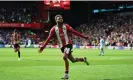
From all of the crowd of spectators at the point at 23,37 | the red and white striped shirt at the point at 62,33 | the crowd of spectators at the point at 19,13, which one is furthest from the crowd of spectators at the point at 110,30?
the red and white striped shirt at the point at 62,33

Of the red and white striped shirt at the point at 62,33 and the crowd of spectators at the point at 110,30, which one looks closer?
the red and white striped shirt at the point at 62,33

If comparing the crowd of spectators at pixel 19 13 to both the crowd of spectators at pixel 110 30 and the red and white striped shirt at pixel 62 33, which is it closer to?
the crowd of spectators at pixel 110 30

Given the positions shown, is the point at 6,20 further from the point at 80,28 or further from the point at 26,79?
the point at 26,79

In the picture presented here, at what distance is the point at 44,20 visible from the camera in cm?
7419

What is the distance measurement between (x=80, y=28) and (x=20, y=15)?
11748 millimetres

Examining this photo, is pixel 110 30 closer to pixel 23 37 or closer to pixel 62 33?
pixel 23 37

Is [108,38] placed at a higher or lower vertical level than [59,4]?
lower

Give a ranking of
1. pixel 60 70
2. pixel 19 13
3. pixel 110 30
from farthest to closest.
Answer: pixel 19 13 → pixel 110 30 → pixel 60 70

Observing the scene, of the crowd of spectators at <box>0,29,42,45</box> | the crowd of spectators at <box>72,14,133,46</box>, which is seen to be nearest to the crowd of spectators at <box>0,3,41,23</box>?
the crowd of spectators at <box>0,29,42,45</box>

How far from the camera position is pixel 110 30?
2788 inches

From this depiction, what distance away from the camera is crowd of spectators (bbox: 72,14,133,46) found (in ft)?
206

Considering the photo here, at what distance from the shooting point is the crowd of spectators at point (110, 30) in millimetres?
62719

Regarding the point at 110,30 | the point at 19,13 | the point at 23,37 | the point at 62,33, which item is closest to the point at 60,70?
the point at 62,33

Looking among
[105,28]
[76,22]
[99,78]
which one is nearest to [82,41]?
[105,28]
